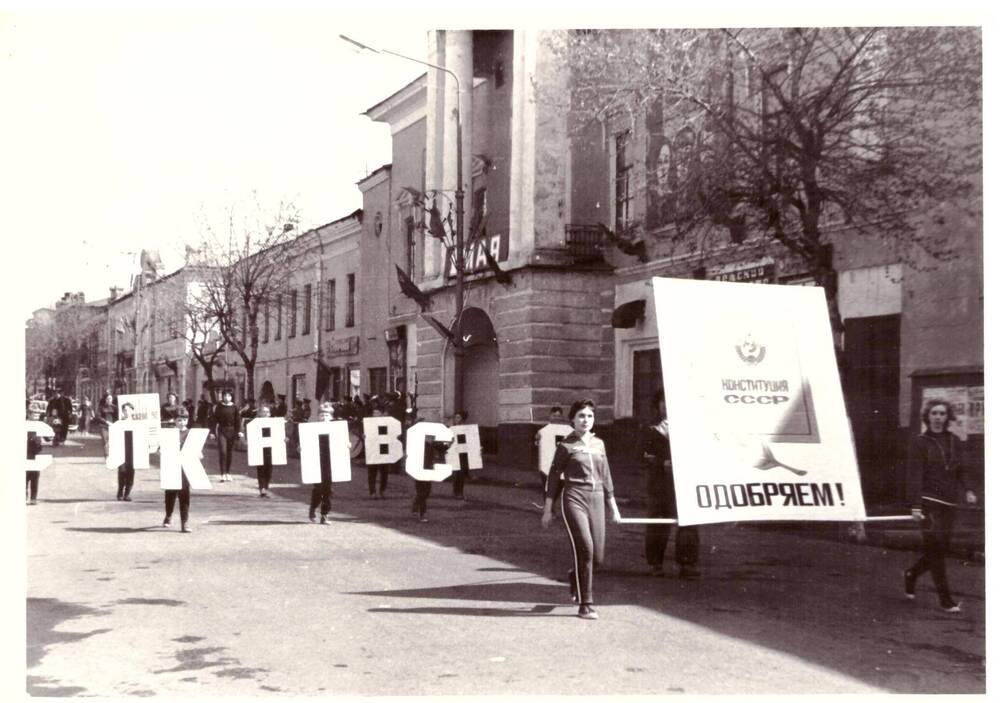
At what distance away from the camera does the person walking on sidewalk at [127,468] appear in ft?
29.9

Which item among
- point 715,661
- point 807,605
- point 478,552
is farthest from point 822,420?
point 478,552

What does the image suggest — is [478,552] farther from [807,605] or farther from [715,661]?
[715,661]

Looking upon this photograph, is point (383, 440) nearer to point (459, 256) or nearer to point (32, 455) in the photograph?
point (459, 256)

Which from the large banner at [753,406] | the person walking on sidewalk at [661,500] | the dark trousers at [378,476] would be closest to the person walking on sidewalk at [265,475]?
the dark trousers at [378,476]

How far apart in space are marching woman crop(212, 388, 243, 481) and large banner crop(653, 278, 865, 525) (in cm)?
408

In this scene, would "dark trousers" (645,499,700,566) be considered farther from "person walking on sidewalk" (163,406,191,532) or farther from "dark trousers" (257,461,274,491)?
"person walking on sidewalk" (163,406,191,532)

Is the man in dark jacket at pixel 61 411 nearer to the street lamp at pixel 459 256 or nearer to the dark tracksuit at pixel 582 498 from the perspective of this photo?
the street lamp at pixel 459 256

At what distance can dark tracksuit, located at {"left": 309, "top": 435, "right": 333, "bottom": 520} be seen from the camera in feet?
31.0

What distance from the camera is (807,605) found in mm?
8172

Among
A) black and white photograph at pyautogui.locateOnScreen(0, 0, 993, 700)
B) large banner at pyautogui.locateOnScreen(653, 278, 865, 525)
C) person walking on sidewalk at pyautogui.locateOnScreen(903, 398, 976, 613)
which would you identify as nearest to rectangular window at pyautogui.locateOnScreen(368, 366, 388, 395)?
black and white photograph at pyautogui.locateOnScreen(0, 0, 993, 700)

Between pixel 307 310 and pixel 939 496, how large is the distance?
269 inches

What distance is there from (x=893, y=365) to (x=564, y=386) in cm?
322

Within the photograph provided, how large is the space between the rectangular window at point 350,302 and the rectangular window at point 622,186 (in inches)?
120

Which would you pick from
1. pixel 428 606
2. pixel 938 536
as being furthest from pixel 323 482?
pixel 938 536
